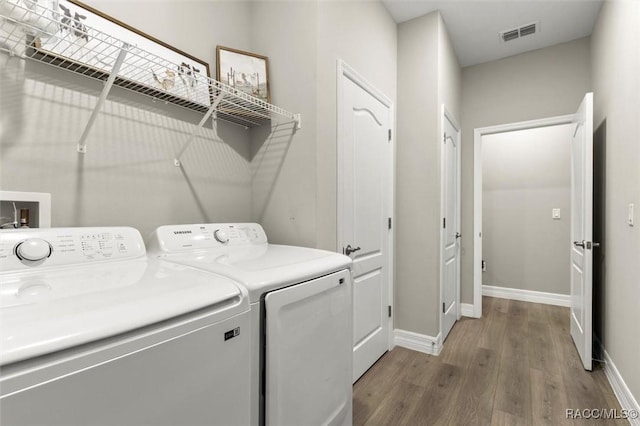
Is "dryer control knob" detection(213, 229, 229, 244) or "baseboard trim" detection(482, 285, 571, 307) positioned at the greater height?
"dryer control knob" detection(213, 229, 229, 244)

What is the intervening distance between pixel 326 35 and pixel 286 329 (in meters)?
1.57

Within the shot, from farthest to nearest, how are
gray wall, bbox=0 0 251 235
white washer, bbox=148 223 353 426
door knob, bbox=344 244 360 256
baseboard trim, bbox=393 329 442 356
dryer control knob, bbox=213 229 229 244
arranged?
baseboard trim, bbox=393 329 442 356 < door knob, bbox=344 244 360 256 < dryer control knob, bbox=213 229 229 244 < gray wall, bbox=0 0 251 235 < white washer, bbox=148 223 353 426

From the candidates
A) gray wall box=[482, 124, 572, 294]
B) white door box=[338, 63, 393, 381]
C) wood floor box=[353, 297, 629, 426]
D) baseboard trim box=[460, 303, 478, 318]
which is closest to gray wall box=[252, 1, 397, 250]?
white door box=[338, 63, 393, 381]

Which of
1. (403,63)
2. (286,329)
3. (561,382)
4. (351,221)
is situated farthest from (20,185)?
(561,382)

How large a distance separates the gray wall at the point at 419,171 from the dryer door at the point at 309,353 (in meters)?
1.40

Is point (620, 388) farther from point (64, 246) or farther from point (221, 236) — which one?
point (64, 246)

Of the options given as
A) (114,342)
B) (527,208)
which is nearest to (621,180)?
(527,208)

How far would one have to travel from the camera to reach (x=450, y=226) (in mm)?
2959

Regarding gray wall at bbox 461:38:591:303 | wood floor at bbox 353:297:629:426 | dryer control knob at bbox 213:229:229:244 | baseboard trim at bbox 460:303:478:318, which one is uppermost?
gray wall at bbox 461:38:591:303

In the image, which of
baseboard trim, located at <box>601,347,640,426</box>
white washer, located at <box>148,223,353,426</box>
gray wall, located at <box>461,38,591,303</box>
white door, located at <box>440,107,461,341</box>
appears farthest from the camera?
gray wall, located at <box>461,38,591,303</box>

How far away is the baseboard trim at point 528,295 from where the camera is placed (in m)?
3.68

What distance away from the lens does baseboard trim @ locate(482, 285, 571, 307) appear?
3681mm

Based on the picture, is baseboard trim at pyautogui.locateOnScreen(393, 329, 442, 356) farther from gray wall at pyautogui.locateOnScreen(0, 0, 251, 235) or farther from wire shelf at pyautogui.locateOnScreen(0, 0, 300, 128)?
wire shelf at pyautogui.locateOnScreen(0, 0, 300, 128)

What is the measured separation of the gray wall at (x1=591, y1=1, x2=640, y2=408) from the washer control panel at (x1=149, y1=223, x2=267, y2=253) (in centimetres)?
205
